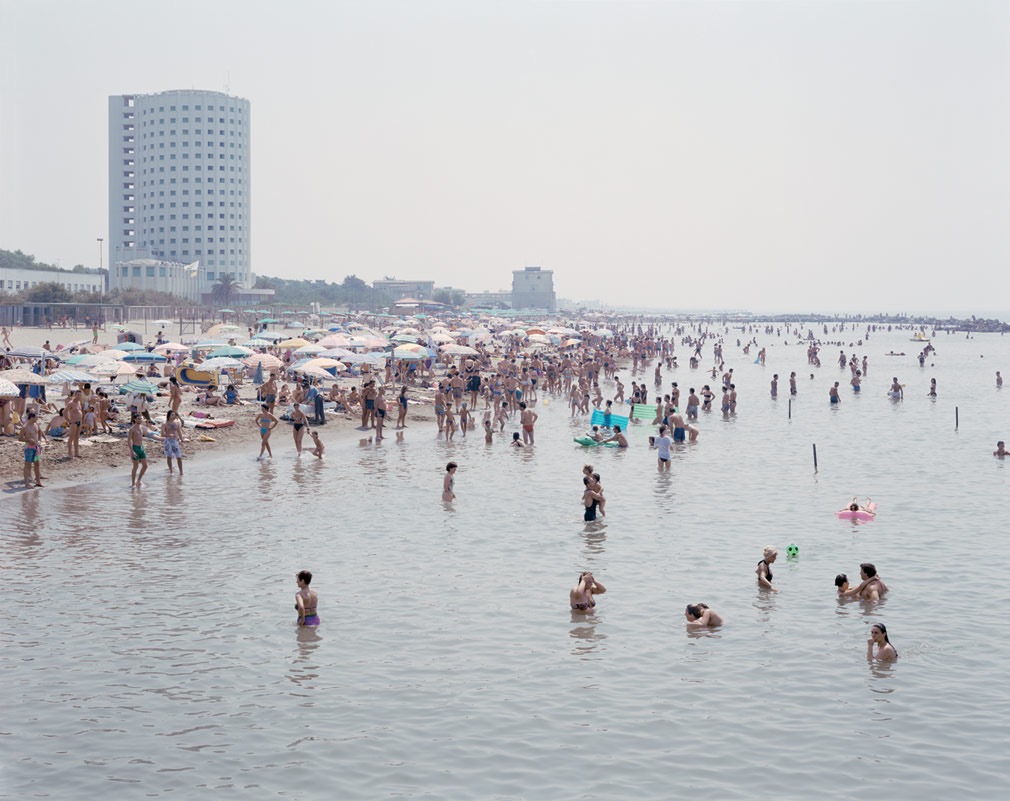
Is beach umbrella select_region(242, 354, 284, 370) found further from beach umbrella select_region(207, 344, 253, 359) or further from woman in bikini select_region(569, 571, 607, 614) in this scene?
woman in bikini select_region(569, 571, 607, 614)

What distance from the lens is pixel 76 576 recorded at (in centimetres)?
1444

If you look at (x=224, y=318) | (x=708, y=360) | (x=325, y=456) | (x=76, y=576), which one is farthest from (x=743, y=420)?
(x=224, y=318)

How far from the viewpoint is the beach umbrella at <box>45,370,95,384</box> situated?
81.6 ft

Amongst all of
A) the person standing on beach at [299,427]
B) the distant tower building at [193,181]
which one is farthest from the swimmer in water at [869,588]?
the distant tower building at [193,181]

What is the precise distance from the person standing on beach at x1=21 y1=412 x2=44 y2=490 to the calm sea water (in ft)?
2.56

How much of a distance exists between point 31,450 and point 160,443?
206 inches

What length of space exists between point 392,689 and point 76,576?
6159 mm

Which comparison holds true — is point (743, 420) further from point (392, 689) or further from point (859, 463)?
point (392, 689)

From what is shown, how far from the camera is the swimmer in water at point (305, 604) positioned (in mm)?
12500

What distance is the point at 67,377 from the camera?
25.3m

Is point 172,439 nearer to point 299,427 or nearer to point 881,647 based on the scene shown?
point 299,427

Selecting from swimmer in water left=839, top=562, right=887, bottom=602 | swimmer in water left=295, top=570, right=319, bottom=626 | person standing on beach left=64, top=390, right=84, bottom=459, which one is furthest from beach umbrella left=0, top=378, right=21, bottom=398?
swimmer in water left=839, top=562, right=887, bottom=602

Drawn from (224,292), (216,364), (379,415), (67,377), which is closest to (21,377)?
(67,377)

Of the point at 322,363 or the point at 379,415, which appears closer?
the point at 379,415
